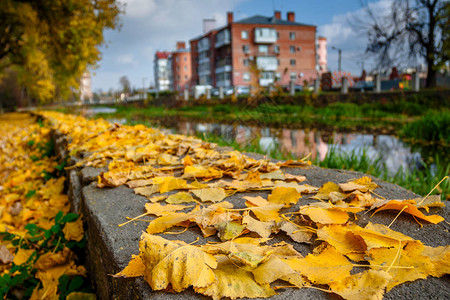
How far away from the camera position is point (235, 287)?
686 millimetres

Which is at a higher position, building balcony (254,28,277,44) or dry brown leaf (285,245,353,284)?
building balcony (254,28,277,44)

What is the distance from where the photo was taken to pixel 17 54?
16141mm

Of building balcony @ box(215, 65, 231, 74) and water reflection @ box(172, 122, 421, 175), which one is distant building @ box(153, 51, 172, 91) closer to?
building balcony @ box(215, 65, 231, 74)

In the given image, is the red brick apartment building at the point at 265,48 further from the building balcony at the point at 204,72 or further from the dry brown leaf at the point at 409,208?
the dry brown leaf at the point at 409,208

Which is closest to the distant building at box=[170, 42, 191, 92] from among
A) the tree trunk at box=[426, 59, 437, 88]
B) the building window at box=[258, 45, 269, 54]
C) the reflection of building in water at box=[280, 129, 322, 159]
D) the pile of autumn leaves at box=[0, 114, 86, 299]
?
the building window at box=[258, 45, 269, 54]

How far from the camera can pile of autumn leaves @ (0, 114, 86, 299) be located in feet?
5.16

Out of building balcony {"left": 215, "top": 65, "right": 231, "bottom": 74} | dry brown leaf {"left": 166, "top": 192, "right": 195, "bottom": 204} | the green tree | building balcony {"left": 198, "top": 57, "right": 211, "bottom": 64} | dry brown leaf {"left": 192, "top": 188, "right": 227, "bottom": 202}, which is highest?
building balcony {"left": 198, "top": 57, "right": 211, "bottom": 64}

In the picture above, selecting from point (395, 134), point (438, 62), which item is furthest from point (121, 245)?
point (438, 62)

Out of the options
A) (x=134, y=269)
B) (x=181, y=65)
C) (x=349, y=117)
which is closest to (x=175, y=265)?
(x=134, y=269)

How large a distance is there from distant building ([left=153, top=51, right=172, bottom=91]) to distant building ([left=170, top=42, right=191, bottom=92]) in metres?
8.88

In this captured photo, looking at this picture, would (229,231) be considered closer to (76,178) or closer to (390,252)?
(390,252)

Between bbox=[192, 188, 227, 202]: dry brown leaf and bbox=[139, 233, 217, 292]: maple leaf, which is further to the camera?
bbox=[192, 188, 227, 202]: dry brown leaf

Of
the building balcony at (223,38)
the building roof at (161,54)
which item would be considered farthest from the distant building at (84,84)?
the building roof at (161,54)

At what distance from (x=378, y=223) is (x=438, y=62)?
1758 centimetres
